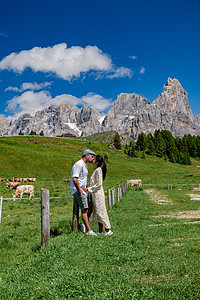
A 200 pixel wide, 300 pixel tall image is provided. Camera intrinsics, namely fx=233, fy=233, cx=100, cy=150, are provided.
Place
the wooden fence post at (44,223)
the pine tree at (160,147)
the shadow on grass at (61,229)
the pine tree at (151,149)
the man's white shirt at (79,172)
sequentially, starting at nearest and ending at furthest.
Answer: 1. the wooden fence post at (44,223)
2. the man's white shirt at (79,172)
3. the shadow on grass at (61,229)
4. the pine tree at (151,149)
5. the pine tree at (160,147)

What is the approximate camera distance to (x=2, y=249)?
25.6 ft

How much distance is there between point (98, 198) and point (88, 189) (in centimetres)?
57

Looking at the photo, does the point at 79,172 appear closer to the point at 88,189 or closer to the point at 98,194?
the point at 88,189

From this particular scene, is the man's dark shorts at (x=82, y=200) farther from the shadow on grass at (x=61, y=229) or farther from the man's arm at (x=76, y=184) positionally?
the shadow on grass at (x=61, y=229)

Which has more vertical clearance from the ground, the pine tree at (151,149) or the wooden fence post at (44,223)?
the pine tree at (151,149)

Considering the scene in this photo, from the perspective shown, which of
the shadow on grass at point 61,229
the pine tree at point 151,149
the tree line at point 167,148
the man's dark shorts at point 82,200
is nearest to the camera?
the man's dark shorts at point 82,200

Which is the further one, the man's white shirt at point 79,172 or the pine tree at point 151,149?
the pine tree at point 151,149

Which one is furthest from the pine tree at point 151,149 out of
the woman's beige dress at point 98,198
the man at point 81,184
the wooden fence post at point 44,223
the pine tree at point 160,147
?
the wooden fence post at point 44,223

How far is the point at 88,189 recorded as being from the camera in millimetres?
8391

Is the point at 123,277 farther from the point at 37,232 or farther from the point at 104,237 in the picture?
the point at 37,232

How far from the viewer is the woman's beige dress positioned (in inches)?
334

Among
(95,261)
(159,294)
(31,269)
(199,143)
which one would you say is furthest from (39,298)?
(199,143)

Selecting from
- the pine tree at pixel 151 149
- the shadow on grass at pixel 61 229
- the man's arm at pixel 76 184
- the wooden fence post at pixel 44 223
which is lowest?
the shadow on grass at pixel 61 229

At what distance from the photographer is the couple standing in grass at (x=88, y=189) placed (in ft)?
26.5
